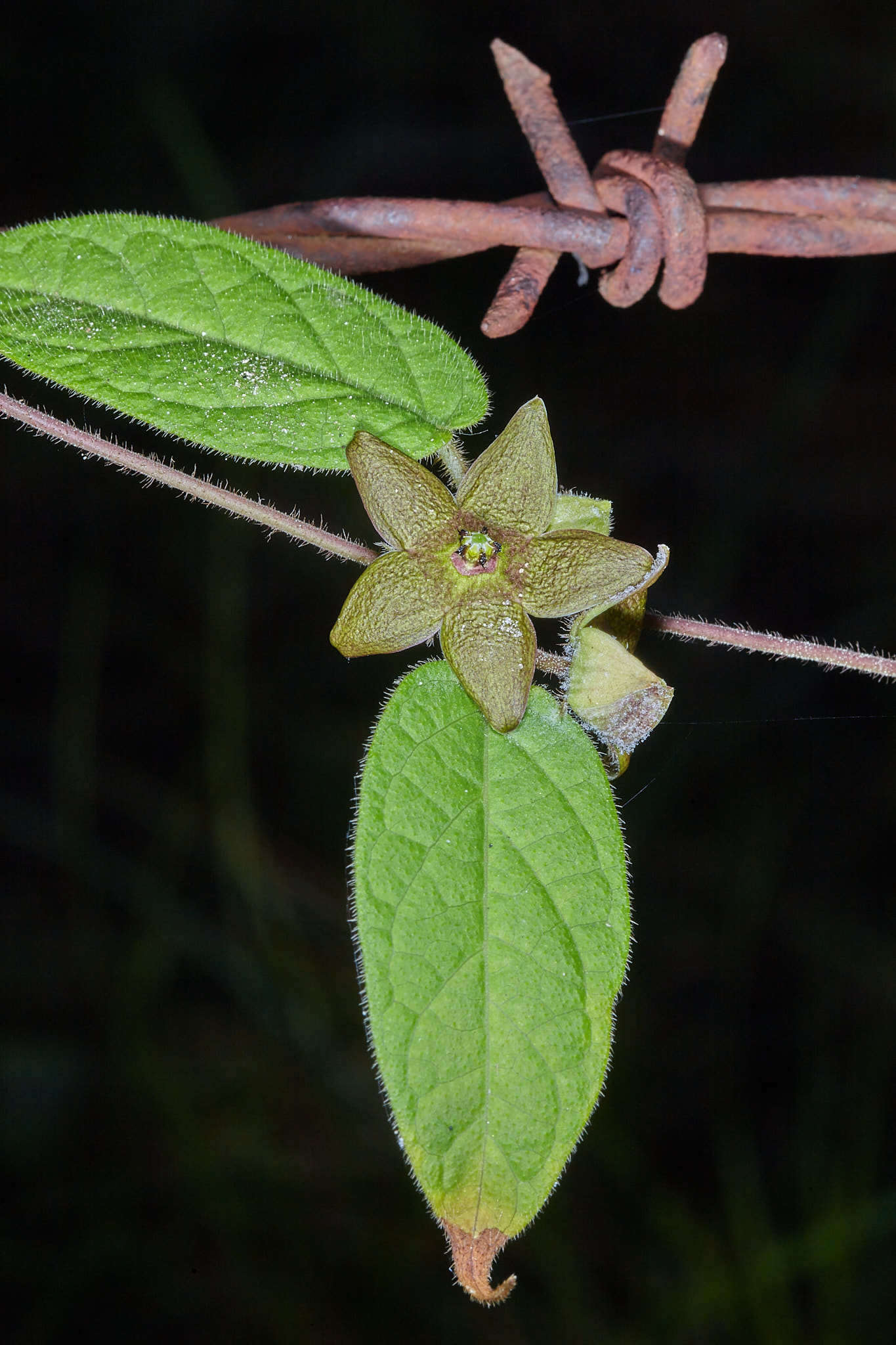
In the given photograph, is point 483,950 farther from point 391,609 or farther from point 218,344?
point 218,344

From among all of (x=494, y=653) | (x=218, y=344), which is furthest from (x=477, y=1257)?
(x=218, y=344)

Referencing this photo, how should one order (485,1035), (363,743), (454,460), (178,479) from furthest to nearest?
(363,743)
(454,460)
(178,479)
(485,1035)

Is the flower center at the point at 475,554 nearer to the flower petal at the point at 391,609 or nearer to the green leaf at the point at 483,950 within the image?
the flower petal at the point at 391,609

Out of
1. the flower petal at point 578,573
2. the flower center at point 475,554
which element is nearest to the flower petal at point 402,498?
the flower center at point 475,554

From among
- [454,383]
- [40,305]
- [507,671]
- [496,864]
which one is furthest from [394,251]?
[496,864]

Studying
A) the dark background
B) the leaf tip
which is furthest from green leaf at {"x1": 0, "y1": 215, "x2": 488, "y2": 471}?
the dark background

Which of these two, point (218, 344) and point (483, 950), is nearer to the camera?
point (483, 950)

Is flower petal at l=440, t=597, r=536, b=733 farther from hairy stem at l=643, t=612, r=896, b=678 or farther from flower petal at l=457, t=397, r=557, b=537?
hairy stem at l=643, t=612, r=896, b=678

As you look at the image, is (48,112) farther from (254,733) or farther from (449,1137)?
(449,1137)

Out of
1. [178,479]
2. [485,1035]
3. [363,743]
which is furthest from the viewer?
[363,743]
